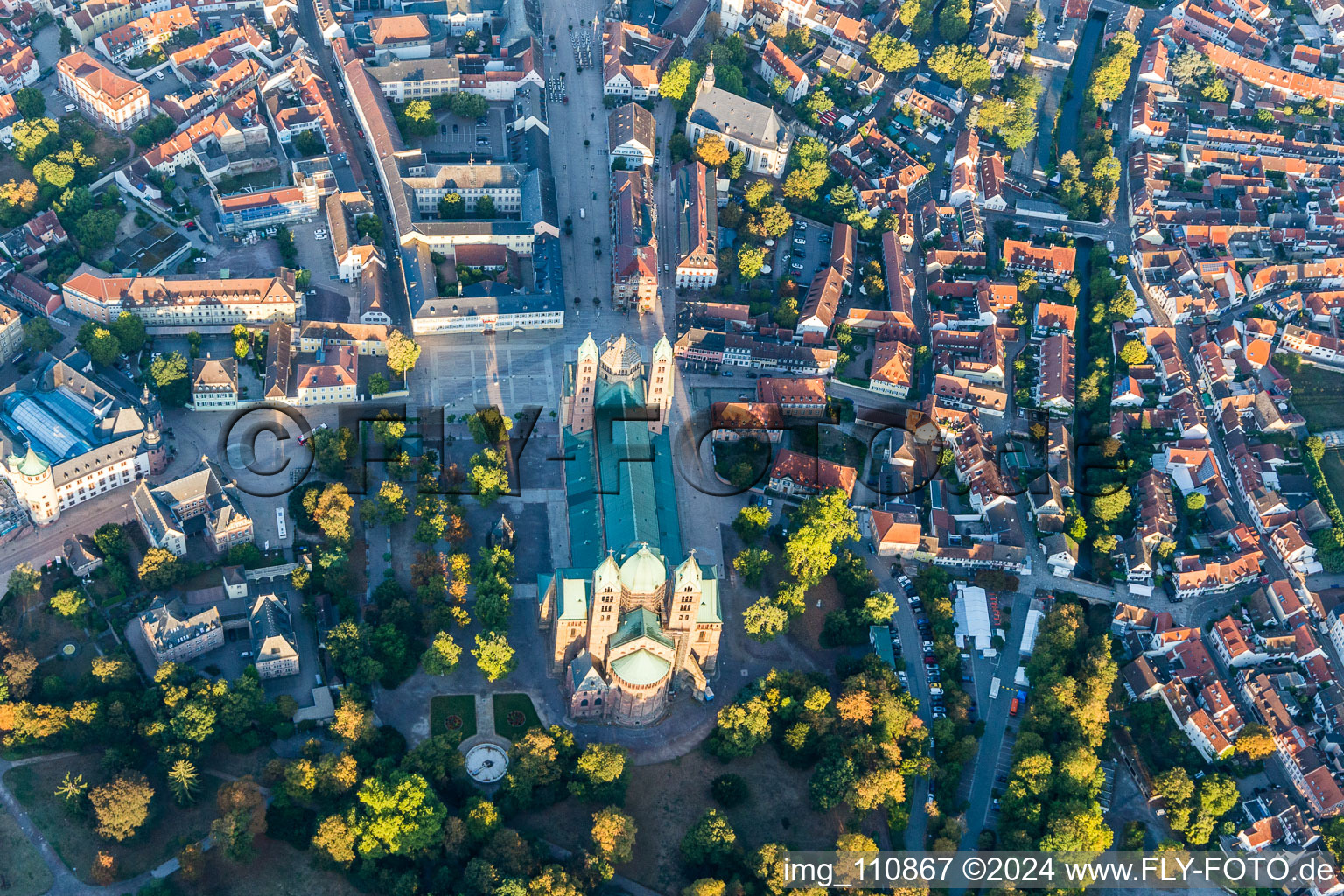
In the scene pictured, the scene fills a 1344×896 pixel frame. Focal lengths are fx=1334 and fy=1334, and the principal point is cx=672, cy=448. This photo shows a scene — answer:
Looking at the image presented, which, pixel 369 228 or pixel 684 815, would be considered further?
pixel 369 228

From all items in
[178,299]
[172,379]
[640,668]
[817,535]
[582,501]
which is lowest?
[640,668]

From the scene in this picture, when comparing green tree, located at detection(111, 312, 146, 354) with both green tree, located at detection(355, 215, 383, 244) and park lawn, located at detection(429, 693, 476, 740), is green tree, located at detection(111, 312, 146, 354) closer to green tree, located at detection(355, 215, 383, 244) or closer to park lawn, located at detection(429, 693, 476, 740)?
green tree, located at detection(355, 215, 383, 244)

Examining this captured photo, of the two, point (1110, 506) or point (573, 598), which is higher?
point (573, 598)

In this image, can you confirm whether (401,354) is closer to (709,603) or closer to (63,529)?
(63,529)

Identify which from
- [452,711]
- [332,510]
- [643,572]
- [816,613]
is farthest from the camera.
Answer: [816,613]

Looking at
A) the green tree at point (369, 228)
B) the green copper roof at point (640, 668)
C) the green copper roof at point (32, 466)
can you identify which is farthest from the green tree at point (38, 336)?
the green copper roof at point (640, 668)

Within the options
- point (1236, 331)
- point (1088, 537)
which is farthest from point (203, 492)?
point (1236, 331)

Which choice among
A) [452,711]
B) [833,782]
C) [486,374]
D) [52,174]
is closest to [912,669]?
[833,782]
